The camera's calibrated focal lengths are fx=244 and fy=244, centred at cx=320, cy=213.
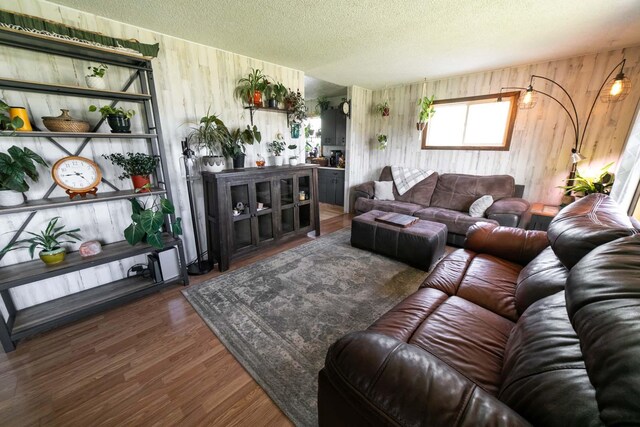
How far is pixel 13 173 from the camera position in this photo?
62.6 inches

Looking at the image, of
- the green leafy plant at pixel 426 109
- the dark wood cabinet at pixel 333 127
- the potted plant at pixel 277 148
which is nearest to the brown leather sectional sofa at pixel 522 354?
the potted plant at pixel 277 148

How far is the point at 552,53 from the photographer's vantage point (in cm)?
278

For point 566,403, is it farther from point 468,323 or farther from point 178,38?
point 178,38

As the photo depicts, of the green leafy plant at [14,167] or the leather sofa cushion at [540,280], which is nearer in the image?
the leather sofa cushion at [540,280]

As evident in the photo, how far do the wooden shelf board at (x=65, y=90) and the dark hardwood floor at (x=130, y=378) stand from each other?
1.72 m

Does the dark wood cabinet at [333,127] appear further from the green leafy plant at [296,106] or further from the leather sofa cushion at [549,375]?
the leather sofa cushion at [549,375]

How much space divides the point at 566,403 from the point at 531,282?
3.14 ft

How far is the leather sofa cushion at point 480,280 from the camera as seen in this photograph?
140cm

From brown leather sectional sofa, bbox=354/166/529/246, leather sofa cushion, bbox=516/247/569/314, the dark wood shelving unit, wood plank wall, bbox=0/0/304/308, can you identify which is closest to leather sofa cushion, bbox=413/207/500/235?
brown leather sectional sofa, bbox=354/166/529/246

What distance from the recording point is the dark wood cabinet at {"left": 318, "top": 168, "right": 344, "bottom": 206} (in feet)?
16.3

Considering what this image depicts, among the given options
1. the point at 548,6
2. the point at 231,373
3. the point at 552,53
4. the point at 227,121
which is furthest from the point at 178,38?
the point at 552,53

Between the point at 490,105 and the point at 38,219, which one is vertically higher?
the point at 490,105

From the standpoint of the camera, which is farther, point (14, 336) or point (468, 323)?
point (14, 336)

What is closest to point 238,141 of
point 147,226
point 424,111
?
point 147,226
